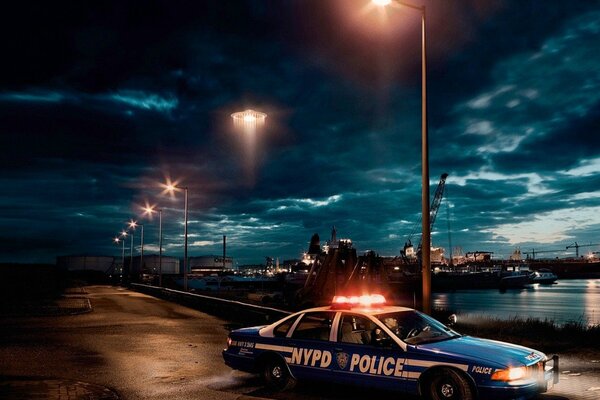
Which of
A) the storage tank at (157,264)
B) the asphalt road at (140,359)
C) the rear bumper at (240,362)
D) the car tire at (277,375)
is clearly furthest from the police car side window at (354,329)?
the storage tank at (157,264)

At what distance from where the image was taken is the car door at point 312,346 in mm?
8547

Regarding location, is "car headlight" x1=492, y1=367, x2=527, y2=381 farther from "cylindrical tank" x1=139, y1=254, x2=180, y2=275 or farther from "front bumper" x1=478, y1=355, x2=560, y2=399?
"cylindrical tank" x1=139, y1=254, x2=180, y2=275

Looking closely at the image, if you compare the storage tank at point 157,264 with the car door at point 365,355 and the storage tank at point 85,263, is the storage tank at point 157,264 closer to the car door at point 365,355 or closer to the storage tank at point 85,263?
the storage tank at point 85,263

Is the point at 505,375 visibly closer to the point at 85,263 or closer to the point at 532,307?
the point at 532,307

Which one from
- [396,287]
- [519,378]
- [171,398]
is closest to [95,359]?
[171,398]

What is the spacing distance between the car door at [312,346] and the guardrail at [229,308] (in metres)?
4.68

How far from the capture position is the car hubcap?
24.1 ft

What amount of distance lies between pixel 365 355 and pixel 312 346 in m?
0.99

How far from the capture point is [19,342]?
1525 cm

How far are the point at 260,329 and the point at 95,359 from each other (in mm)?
Result: 5042

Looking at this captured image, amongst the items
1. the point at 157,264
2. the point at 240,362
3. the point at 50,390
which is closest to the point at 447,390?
the point at 240,362

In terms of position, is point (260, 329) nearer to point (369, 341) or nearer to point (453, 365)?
point (369, 341)

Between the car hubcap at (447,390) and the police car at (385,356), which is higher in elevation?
the police car at (385,356)

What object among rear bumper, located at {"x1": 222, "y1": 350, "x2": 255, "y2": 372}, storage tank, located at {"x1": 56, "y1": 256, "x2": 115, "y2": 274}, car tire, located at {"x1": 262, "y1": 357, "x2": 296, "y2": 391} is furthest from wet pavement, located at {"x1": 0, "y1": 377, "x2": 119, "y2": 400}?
storage tank, located at {"x1": 56, "y1": 256, "x2": 115, "y2": 274}
